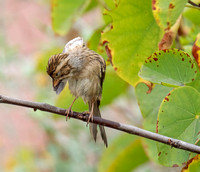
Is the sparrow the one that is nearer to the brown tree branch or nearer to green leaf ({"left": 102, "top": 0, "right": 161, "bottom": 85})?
green leaf ({"left": 102, "top": 0, "right": 161, "bottom": 85})

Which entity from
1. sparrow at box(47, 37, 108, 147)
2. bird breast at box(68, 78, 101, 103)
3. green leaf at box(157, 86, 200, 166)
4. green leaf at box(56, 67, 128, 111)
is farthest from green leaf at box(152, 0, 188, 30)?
green leaf at box(56, 67, 128, 111)

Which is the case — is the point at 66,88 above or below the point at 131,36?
below

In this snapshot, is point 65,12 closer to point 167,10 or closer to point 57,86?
point 57,86

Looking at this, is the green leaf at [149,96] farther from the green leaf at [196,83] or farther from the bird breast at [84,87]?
the bird breast at [84,87]

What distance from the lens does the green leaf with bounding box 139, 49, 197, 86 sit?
1.12 metres

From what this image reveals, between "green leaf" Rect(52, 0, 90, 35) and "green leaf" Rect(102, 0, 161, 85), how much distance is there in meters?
0.49

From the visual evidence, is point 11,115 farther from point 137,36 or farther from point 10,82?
point 137,36

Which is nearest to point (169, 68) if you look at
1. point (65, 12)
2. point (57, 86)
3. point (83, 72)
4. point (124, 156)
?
point (57, 86)

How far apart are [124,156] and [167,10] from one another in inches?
45.9

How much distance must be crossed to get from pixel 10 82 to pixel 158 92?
10.1 feet

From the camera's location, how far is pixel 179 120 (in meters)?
1.12

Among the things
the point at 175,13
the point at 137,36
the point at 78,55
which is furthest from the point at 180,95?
the point at 78,55

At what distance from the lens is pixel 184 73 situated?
3.73ft

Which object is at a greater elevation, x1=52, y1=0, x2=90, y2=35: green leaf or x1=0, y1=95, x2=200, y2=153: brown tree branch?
x1=0, y1=95, x2=200, y2=153: brown tree branch
